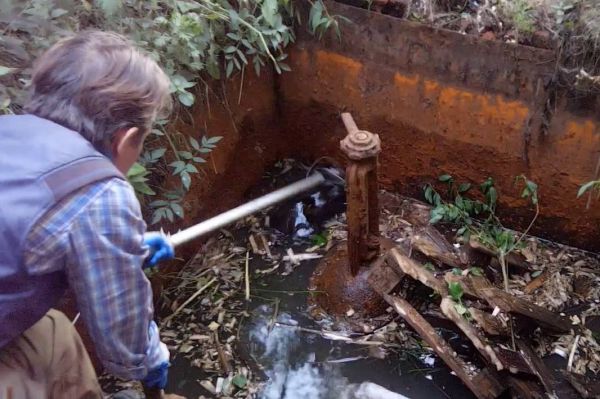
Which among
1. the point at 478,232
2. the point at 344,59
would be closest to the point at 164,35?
the point at 344,59

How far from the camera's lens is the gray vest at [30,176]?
127 centimetres

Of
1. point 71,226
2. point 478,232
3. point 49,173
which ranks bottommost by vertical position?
point 478,232

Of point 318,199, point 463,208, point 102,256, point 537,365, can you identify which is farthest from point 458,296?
point 102,256

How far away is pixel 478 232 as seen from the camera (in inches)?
137

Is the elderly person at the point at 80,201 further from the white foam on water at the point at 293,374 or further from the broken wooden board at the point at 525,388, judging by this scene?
the broken wooden board at the point at 525,388

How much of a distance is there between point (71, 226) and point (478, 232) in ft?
8.95

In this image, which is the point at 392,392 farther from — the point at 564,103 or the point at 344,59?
the point at 344,59

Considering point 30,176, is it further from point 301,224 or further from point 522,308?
point 301,224

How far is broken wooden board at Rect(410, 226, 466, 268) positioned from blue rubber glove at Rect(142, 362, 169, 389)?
→ 1697 millimetres

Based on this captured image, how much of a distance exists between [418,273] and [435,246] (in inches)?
22.0

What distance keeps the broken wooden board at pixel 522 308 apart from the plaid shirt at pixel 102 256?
1.78 m

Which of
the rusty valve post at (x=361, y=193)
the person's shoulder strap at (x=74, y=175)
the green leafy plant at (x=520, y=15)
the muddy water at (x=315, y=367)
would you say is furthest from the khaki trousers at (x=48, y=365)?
the green leafy plant at (x=520, y=15)

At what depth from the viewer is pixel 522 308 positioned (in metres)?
2.67

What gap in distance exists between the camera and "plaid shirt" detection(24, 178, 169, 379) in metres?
1.29
